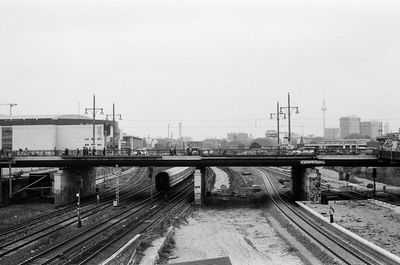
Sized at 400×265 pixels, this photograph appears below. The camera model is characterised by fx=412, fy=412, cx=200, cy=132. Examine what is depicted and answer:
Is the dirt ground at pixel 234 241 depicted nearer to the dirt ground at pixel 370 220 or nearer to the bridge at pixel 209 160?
the dirt ground at pixel 370 220

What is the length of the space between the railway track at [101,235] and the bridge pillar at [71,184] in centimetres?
1079

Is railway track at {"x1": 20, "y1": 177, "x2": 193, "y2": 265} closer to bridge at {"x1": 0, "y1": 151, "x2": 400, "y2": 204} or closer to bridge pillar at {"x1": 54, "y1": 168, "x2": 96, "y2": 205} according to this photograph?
bridge at {"x1": 0, "y1": 151, "x2": 400, "y2": 204}

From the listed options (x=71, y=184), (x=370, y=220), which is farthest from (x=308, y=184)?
(x=71, y=184)

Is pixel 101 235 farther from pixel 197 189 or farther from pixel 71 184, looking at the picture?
pixel 71 184

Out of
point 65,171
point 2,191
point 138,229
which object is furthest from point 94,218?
point 2,191

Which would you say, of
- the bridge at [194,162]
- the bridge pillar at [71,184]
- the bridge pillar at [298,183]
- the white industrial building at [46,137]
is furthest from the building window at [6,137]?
the bridge pillar at [298,183]

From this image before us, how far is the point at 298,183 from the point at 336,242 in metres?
27.3

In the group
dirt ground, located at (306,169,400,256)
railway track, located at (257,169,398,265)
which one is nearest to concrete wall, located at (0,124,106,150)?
dirt ground, located at (306,169,400,256)

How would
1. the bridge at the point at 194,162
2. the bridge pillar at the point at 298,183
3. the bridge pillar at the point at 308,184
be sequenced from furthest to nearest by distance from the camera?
the bridge pillar at the point at 298,183 → the bridge at the point at 194,162 → the bridge pillar at the point at 308,184

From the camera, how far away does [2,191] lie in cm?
5688

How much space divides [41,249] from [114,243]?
204 inches

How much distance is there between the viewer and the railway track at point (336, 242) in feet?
84.1

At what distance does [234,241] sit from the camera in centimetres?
3269

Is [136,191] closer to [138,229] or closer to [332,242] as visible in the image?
[138,229]
